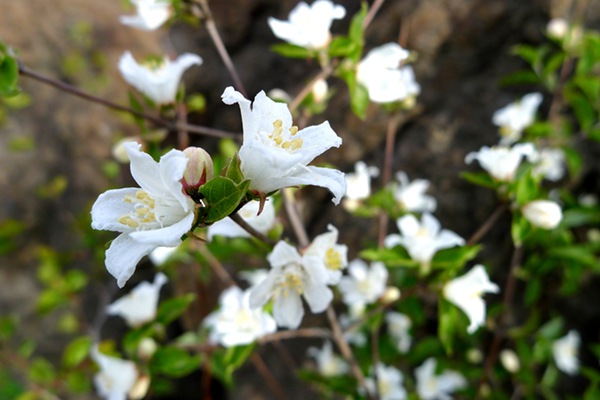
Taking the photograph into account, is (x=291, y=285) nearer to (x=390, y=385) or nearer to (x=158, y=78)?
(x=158, y=78)

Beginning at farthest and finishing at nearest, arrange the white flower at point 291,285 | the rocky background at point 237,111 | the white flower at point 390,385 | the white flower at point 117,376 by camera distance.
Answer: the rocky background at point 237,111, the white flower at point 390,385, the white flower at point 117,376, the white flower at point 291,285

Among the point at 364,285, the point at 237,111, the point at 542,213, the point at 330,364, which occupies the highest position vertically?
the point at 542,213

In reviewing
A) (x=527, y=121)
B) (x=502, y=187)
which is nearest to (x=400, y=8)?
(x=527, y=121)

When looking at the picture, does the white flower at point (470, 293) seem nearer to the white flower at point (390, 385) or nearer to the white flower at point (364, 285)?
the white flower at point (364, 285)

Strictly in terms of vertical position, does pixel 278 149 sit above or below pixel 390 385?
above

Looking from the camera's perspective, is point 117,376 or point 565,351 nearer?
point 117,376

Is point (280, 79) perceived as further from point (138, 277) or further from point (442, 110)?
point (138, 277)

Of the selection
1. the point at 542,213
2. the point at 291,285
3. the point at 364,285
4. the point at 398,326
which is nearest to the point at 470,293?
the point at 542,213

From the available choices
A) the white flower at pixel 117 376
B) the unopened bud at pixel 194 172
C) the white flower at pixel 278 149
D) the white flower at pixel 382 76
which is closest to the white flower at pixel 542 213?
the white flower at pixel 382 76
